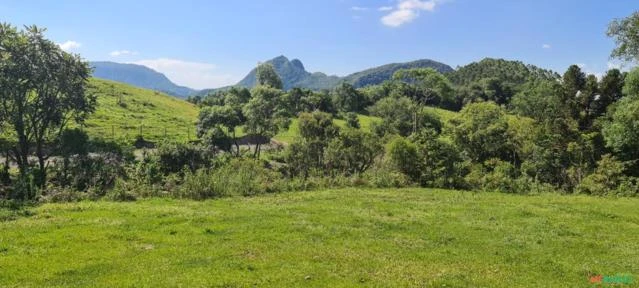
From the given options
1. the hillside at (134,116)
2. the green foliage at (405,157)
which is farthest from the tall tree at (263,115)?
the green foliage at (405,157)

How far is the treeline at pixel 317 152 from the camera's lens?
24203 millimetres

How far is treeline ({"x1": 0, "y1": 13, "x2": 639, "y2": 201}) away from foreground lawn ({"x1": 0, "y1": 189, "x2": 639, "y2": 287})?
4.38 metres

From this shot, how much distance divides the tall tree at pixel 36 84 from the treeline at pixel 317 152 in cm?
7

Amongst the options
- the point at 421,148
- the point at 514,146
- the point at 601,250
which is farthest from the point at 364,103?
the point at 601,250

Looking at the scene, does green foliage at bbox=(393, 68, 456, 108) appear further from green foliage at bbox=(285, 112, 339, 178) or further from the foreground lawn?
the foreground lawn

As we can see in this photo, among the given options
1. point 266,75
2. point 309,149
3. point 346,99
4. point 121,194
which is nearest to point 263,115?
point 309,149

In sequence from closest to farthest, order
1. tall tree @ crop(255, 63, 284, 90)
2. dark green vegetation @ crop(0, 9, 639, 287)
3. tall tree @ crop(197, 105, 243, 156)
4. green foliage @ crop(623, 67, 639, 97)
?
1. dark green vegetation @ crop(0, 9, 639, 287)
2. green foliage @ crop(623, 67, 639, 97)
3. tall tree @ crop(197, 105, 243, 156)
4. tall tree @ crop(255, 63, 284, 90)

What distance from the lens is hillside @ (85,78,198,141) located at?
61.2m

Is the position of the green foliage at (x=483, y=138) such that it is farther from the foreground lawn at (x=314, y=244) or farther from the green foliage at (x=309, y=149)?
the foreground lawn at (x=314, y=244)

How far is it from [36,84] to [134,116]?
4468 centimetres

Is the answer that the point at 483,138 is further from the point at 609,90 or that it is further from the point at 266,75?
the point at 266,75

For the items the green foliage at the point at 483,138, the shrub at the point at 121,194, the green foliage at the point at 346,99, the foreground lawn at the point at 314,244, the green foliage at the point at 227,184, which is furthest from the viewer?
the green foliage at the point at 346,99

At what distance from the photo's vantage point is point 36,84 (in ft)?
102

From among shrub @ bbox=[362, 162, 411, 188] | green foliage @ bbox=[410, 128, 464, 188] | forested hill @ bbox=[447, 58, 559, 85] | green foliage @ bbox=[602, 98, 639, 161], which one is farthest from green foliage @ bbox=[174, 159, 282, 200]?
forested hill @ bbox=[447, 58, 559, 85]
